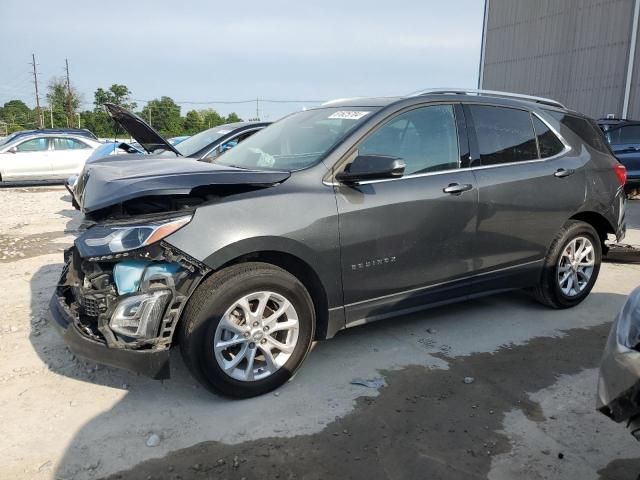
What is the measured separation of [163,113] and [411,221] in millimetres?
62060

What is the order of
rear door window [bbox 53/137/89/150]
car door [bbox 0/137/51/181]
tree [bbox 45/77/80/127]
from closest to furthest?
car door [bbox 0/137/51/181] < rear door window [bbox 53/137/89/150] < tree [bbox 45/77/80/127]

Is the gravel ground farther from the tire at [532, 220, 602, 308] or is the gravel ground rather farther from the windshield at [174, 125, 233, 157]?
the windshield at [174, 125, 233, 157]

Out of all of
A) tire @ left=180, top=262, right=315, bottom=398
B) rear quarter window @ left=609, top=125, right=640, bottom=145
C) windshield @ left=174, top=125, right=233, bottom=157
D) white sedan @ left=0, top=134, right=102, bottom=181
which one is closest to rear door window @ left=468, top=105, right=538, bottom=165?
tire @ left=180, top=262, right=315, bottom=398

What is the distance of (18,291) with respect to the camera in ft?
16.6

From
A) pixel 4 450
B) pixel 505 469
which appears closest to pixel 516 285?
pixel 505 469

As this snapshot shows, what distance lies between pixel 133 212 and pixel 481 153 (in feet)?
8.46

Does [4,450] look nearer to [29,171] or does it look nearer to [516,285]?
[516,285]

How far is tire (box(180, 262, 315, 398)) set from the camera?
294 cm

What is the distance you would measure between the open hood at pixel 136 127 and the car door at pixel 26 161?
10515mm

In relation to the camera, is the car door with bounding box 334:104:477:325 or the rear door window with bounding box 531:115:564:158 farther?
the rear door window with bounding box 531:115:564:158

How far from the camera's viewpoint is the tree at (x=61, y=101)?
57.2 metres

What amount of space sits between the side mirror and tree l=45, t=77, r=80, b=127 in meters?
59.0

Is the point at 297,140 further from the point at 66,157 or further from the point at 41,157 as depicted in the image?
the point at 41,157

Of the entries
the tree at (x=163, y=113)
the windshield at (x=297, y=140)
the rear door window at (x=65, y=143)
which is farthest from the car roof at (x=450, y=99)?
the tree at (x=163, y=113)
